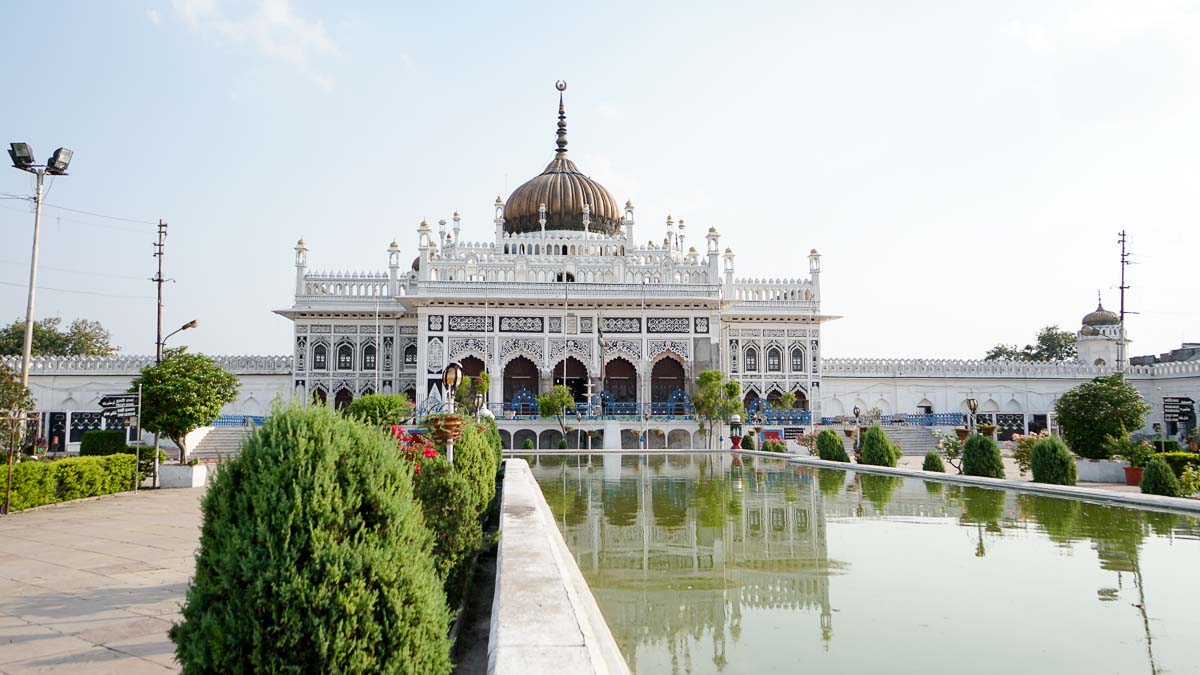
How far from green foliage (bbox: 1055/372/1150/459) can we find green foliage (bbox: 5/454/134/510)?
53.1 ft

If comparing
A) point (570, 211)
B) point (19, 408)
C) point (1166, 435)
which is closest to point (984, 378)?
point (1166, 435)

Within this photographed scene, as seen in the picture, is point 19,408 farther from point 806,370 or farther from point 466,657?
point 806,370

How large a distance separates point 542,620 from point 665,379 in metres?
24.2

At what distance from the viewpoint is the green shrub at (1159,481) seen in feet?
29.0

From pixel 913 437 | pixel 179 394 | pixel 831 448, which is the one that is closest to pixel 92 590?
pixel 179 394

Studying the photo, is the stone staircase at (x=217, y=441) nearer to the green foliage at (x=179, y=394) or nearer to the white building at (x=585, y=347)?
the white building at (x=585, y=347)

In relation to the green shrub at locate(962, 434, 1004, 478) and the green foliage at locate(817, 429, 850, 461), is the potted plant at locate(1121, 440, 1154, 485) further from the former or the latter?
the green foliage at locate(817, 429, 850, 461)

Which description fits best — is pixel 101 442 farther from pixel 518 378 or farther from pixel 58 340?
pixel 58 340

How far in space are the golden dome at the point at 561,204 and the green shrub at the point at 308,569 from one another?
86.4 feet

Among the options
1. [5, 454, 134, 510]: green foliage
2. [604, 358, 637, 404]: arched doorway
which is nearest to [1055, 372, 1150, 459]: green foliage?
[604, 358, 637, 404]: arched doorway

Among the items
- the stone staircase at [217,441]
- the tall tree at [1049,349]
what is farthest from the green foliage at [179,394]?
the tall tree at [1049,349]

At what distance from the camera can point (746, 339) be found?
27.6 metres

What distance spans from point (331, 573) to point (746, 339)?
1027 inches

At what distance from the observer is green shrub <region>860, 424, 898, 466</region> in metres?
13.1
